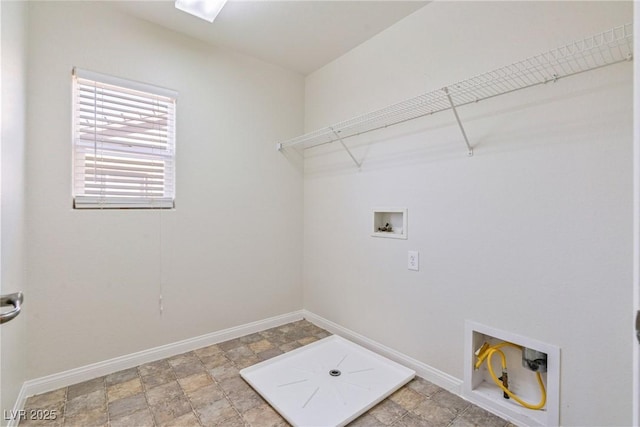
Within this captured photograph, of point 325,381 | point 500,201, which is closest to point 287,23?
point 500,201

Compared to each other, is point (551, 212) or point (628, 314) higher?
point (551, 212)

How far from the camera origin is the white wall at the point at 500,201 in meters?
1.30

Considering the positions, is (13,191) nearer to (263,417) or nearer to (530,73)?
(263,417)

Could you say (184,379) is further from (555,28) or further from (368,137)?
(555,28)

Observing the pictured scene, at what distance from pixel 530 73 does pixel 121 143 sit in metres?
2.48

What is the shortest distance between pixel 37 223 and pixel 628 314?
9.93 ft

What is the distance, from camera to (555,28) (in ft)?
4.70

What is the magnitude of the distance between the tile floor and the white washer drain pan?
54 millimetres

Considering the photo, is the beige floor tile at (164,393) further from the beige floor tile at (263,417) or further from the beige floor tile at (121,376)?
the beige floor tile at (263,417)

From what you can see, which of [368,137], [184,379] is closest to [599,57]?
[368,137]

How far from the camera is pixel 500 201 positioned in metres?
1.62

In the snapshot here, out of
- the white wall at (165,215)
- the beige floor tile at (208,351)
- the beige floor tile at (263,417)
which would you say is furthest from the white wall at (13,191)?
the beige floor tile at (263,417)

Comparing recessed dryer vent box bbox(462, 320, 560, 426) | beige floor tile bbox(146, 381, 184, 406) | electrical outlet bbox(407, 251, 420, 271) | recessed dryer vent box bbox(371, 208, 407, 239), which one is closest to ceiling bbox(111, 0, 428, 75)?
recessed dryer vent box bbox(371, 208, 407, 239)

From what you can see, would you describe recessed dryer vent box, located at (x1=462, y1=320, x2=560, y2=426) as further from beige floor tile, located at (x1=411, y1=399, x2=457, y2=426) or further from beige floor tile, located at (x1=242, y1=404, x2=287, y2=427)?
beige floor tile, located at (x1=242, y1=404, x2=287, y2=427)
